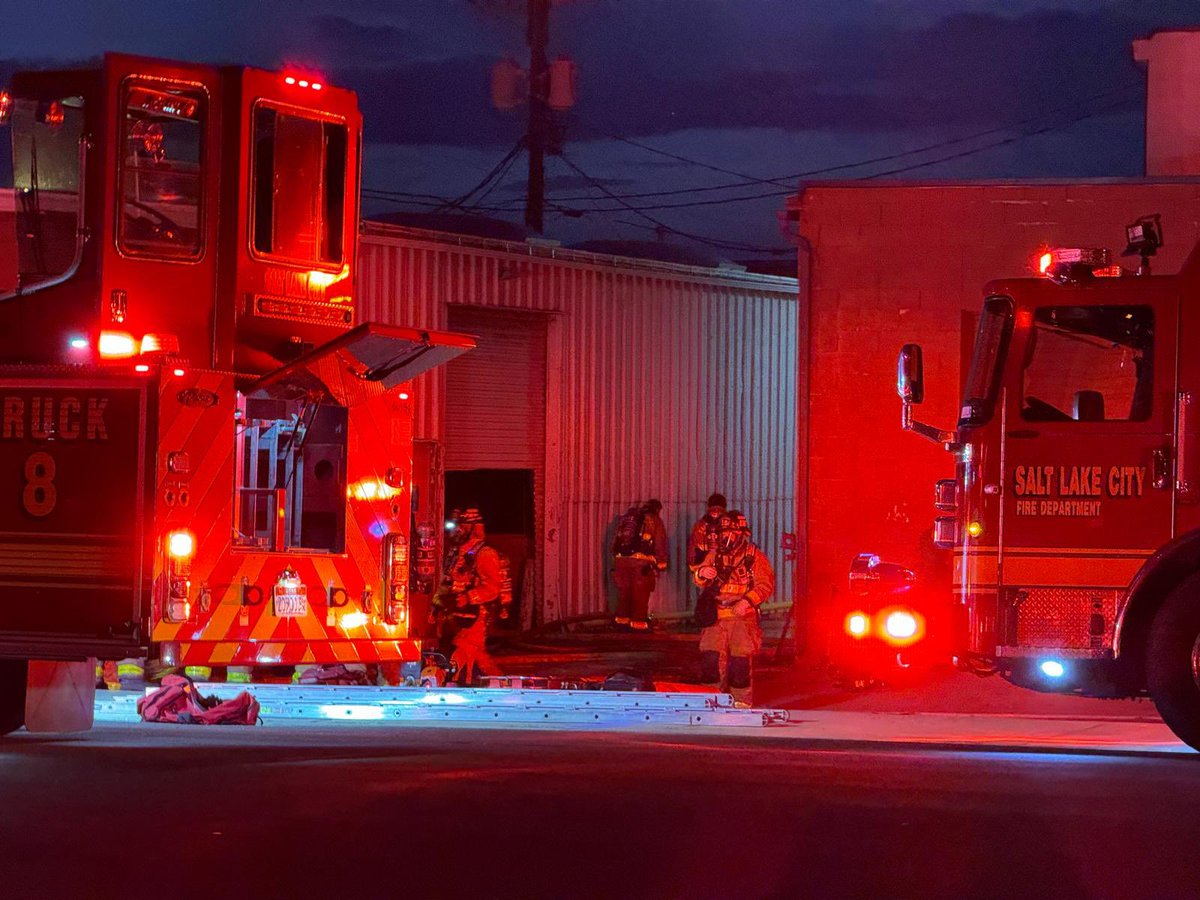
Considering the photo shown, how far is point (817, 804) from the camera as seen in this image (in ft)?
22.3

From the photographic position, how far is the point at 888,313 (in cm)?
1332

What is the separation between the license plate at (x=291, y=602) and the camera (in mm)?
9156

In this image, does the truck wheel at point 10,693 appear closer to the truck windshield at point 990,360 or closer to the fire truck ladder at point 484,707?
the fire truck ladder at point 484,707

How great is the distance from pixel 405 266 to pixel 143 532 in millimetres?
9548

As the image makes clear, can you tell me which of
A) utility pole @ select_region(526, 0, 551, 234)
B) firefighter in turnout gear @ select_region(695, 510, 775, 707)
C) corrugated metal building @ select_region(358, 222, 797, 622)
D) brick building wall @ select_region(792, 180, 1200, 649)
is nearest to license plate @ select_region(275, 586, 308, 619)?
firefighter in turnout gear @ select_region(695, 510, 775, 707)

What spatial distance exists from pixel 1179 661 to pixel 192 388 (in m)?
5.18

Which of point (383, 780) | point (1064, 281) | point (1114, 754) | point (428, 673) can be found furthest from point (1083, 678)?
point (428, 673)

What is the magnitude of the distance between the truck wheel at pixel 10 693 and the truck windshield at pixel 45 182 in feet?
6.83

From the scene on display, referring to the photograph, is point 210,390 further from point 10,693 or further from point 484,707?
point 484,707

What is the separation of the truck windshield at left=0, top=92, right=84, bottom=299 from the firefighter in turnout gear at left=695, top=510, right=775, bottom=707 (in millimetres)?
5622

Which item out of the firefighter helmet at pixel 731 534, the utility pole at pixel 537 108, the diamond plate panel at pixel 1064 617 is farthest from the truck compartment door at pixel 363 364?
the utility pole at pixel 537 108

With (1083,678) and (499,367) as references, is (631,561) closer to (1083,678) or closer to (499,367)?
(499,367)

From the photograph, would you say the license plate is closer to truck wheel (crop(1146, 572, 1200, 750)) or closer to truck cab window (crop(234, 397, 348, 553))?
truck cab window (crop(234, 397, 348, 553))

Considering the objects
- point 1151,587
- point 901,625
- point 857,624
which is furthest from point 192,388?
point 1151,587
